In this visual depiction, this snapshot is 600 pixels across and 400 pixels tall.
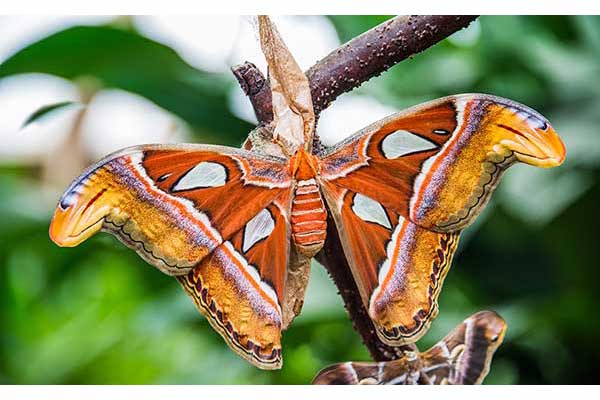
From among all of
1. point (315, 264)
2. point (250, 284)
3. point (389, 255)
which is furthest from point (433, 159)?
point (315, 264)

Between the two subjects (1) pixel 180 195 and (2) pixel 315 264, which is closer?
(1) pixel 180 195

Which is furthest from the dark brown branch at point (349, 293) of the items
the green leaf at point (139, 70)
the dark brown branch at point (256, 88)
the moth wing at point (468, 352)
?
the green leaf at point (139, 70)

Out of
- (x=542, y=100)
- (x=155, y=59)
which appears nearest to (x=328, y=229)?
(x=155, y=59)

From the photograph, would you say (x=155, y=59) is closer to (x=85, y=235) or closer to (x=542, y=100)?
(x=542, y=100)

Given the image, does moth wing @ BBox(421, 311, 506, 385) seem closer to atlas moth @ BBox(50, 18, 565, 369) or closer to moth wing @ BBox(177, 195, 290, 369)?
atlas moth @ BBox(50, 18, 565, 369)

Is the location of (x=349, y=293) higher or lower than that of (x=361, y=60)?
lower

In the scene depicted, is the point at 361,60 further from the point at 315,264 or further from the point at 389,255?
the point at 315,264
